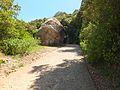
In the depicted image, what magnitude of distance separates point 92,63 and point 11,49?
232 inches

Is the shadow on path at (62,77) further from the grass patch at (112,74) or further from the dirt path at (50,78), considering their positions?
the grass patch at (112,74)

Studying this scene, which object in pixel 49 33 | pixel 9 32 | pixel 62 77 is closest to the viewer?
pixel 62 77

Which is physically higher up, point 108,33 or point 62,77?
point 108,33

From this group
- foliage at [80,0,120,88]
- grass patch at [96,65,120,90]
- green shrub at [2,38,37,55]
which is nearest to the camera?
grass patch at [96,65,120,90]

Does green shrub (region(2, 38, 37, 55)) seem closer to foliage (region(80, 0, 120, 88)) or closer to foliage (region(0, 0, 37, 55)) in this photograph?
foliage (region(0, 0, 37, 55))

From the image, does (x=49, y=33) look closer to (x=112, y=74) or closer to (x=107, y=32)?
(x=107, y=32)

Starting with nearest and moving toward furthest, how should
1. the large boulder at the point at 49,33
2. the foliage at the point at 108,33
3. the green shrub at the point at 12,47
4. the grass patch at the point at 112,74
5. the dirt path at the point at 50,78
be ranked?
the grass patch at the point at 112,74, the dirt path at the point at 50,78, the foliage at the point at 108,33, the green shrub at the point at 12,47, the large boulder at the point at 49,33

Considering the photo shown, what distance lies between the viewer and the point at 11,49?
17.2 m

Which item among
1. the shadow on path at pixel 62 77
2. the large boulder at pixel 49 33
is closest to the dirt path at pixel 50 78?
the shadow on path at pixel 62 77

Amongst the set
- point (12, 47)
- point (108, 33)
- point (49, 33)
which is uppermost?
point (49, 33)

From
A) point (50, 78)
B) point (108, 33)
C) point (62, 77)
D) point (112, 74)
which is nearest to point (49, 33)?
point (62, 77)

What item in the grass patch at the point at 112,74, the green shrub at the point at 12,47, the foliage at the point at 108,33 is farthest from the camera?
→ the green shrub at the point at 12,47

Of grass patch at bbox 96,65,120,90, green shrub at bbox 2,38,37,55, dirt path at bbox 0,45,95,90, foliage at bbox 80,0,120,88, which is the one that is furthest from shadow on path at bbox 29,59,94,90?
green shrub at bbox 2,38,37,55

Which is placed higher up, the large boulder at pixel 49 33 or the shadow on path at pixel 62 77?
the large boulder at pixel 49 33
